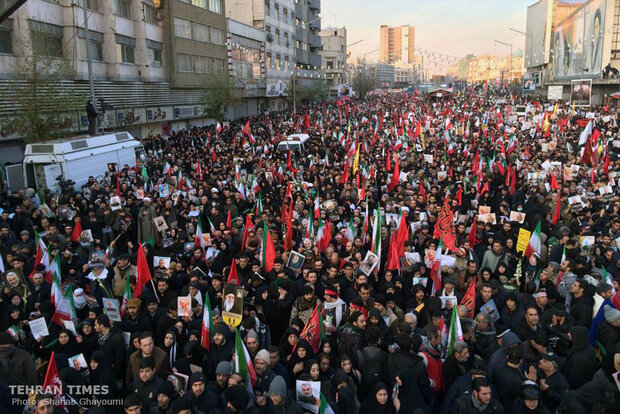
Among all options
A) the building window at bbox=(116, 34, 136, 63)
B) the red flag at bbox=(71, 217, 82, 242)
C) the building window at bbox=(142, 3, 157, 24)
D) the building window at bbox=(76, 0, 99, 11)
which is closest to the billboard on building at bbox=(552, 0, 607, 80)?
the building window at bbox=(142, 3, 157, 24)

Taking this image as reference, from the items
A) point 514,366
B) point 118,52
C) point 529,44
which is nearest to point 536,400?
point 514,366

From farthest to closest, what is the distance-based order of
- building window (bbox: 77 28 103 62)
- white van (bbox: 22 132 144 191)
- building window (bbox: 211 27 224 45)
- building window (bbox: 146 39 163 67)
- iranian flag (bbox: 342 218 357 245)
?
1. building window (bbox: 211 27 224 45)
2. building window (bbox: 146 39 163 67)
3. building window (bbox: 77 28 103 62)
4. white van (bbox: 22 132 144 191)
5. iranian flag (bbox: 342 218 357 245)

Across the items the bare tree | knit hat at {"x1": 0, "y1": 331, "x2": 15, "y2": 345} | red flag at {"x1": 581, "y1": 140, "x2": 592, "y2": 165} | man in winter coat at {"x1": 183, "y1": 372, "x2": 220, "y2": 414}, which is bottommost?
man in winter coat at {"x1": 183, "y1": 372, "x2": 220, "y2": 414}

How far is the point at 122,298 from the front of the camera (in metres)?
7.79

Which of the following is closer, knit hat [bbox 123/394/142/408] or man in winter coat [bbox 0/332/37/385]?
knit hat [bbox 123/394/142/408]

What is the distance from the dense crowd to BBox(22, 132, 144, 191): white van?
955 millimetres

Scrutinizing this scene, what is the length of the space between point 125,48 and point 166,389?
3199 cm

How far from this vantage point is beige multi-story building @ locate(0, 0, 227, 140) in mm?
22547

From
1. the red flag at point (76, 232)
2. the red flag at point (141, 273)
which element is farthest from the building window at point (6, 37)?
the red flag at point (141, 273)

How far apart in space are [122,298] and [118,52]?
2777cm

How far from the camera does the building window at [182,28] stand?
37.8 m

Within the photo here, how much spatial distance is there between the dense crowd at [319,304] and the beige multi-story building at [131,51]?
36.3ft

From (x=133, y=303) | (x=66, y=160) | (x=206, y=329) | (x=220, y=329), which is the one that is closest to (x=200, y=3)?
(x=66, y=160)

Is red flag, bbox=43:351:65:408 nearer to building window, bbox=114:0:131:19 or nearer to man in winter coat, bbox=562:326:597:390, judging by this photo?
man in winter coat, bbox=562:326:597:390
